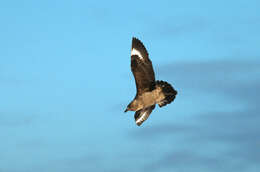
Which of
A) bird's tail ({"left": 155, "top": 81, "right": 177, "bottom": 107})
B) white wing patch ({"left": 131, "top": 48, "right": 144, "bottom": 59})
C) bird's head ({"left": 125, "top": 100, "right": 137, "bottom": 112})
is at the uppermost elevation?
white wing patch ({"left": 131, "top": 48, "right": 144, "bottom": 59})

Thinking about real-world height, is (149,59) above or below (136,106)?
above

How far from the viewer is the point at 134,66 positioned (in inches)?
773

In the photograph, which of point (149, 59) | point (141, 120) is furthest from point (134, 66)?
point (141, 120)

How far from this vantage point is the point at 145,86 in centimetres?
1956

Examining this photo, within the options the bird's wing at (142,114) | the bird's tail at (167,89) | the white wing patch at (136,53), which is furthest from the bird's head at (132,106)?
the white wing patch at (136,53)

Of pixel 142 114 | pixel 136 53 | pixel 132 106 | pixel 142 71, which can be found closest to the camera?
pixel 142 71

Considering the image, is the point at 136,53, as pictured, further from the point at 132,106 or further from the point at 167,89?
the point at 132,106

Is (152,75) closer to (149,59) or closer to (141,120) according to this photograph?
(149,59)

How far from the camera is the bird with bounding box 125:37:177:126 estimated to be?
1948cm

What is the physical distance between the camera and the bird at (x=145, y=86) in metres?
19.5

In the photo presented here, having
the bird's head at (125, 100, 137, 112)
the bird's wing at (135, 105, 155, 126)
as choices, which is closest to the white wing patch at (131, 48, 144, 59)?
the bird's head at (125, 100, 137, 112)

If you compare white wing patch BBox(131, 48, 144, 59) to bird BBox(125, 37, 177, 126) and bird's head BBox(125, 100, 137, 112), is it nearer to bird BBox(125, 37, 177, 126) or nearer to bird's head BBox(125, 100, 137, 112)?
bird BBox(125, 37, 177, 126)

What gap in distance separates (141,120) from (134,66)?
92.2 inches

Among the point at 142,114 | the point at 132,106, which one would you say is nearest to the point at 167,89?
the point at 132,106
